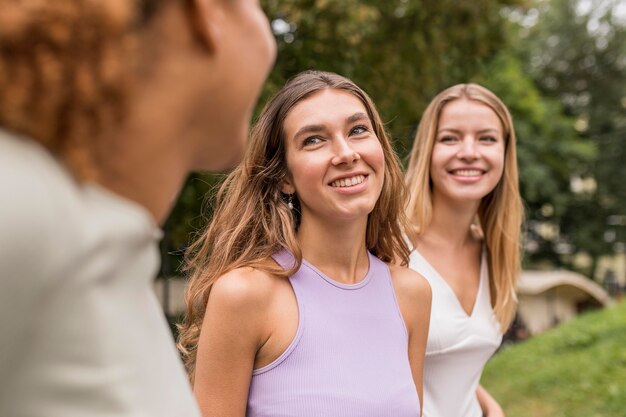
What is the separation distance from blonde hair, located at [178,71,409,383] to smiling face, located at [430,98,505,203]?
73 centimetres

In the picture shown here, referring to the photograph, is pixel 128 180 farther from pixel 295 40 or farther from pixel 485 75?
pixel 485 75

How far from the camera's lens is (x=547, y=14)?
2867cm

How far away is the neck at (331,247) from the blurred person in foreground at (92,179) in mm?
1417

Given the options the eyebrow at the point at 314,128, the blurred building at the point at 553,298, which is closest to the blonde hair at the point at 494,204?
the eyebrow at the point at 314,128

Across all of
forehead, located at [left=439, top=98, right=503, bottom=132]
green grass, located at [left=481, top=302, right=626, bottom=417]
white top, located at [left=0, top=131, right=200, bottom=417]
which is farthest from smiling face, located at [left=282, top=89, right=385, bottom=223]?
green grass, located at [left=481, top=302, right=626, bottom=417]

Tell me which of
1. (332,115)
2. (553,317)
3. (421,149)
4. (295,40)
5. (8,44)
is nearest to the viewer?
(8,44)

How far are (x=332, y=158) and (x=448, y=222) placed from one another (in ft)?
4.09

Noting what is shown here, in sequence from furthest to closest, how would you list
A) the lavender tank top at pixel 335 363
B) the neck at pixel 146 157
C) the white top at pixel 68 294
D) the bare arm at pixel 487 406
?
1. the bare arm at pixel 487 406
2. the lavender tank top at pixel 335 363
3. the neck at pixel 146 157
4. the white top at pixel 68 294

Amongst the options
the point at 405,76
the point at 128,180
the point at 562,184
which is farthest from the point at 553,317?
the point at 128,180

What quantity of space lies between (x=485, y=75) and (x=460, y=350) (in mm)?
10368

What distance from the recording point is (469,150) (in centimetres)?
318

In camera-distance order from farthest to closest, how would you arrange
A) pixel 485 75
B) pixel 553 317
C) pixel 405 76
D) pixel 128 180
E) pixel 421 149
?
pixel 553 317, pixel 485 75, pixel 405 76, pixel 421 149, pixel 128 180

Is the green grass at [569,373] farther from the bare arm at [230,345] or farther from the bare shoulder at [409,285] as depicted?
the bare arm at [230,345]

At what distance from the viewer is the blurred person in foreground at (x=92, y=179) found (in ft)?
2.35
